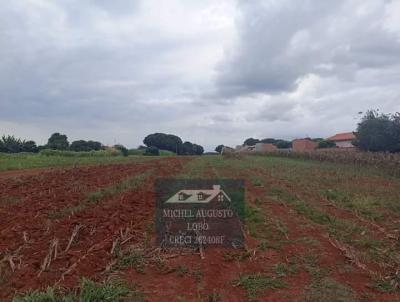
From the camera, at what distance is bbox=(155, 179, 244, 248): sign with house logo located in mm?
6973

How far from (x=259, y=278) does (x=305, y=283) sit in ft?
1.91

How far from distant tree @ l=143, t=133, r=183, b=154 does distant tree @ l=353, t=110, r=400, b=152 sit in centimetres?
5220

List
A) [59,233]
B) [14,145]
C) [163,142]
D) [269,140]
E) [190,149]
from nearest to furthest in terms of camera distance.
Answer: [59,233] → [14,145] → [163,142] → [190,149] → [269,140]

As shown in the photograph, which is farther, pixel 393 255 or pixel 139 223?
pixel 139 223

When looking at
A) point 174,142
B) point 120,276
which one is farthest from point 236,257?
point 174,142

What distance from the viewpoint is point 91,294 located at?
14.6ft

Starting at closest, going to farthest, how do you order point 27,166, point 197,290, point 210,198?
point 197,290, point 210,198, point 27,166

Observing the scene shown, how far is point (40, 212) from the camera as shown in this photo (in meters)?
8.90

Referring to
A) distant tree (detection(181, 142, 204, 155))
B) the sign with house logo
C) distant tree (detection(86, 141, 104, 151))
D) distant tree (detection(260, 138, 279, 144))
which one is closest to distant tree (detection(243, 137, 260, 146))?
distant tree (detection(260, 138, 279, 144))

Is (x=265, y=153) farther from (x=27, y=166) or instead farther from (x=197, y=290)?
(x=197, y=290)

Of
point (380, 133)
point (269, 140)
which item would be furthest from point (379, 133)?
point (269, 140)

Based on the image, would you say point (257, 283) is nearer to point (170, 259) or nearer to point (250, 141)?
point (170, 259)

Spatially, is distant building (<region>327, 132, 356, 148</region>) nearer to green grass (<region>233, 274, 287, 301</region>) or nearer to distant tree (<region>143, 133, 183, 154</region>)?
distant tree (<region>143, 133, 183, 154</region>)

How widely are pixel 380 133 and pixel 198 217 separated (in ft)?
111
